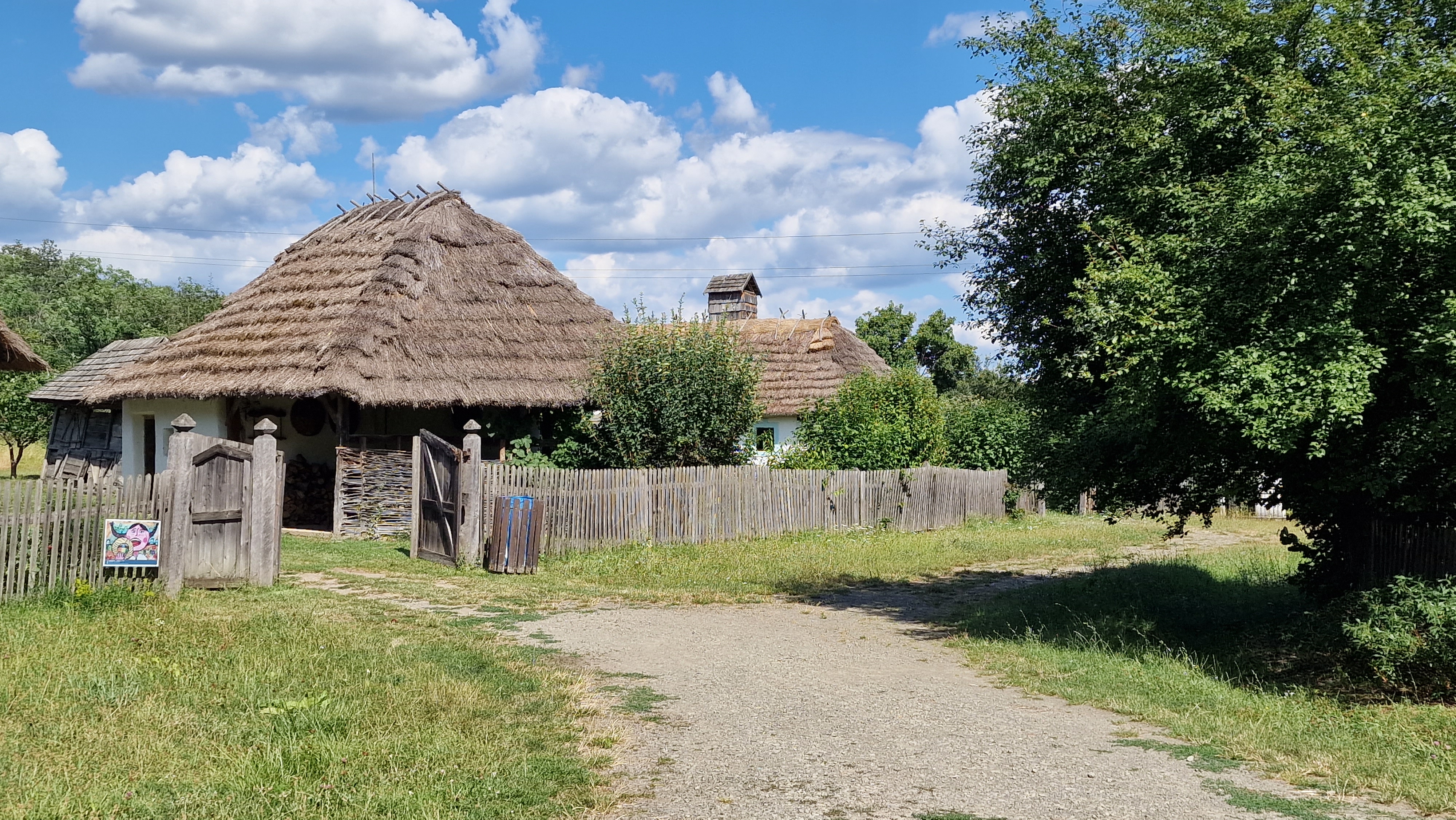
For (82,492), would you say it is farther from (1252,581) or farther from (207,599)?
(1252,581)

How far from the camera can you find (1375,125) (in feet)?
26.8

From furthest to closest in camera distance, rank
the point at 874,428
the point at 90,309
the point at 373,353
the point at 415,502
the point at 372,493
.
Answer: the point at 90,309 < the point at 874,428 < the point at 373,353 < the point at 372,493 < the point at 415,502

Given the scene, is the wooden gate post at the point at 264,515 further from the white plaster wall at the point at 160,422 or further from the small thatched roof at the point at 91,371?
the small thatched roof at the point at 91,371

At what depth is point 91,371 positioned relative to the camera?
2819 centimetres

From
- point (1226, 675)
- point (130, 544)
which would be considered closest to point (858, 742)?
point (1226, 675)

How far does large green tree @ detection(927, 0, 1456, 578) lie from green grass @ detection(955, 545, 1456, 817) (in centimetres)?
125

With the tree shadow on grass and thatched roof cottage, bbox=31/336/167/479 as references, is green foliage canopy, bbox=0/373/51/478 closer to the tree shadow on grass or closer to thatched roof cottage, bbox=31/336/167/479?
thatched roof cottage, bbox=31/336/167/479

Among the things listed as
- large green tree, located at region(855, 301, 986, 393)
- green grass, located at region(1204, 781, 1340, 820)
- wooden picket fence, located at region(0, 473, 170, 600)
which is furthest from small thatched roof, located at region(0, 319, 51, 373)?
large green tree, located at region(855, 301, 986, 393)

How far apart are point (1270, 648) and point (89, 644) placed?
9.94m

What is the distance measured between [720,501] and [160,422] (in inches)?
470

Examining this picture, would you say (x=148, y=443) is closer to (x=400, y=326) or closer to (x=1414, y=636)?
(x=400, y=326)

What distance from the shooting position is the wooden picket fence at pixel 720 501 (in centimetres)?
1590

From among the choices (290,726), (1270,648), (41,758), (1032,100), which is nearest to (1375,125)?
(1032,100)

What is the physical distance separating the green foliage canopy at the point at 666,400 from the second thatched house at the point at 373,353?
5.05 ft
